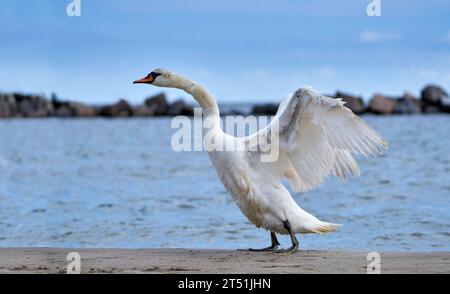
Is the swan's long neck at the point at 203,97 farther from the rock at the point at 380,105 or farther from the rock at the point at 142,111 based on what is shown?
the rock at the point at 142,111

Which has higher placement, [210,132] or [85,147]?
[210,132]

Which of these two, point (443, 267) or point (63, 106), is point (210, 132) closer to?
point (443, 267)

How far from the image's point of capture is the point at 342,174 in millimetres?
11117

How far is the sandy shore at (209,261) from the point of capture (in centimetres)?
911

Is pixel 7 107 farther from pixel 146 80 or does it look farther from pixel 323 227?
pixel 323 227

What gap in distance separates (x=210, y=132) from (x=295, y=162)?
112 centimetres

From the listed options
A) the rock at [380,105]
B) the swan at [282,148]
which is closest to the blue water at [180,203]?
the swan at [282,148]

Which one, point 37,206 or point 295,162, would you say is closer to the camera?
point 295,162

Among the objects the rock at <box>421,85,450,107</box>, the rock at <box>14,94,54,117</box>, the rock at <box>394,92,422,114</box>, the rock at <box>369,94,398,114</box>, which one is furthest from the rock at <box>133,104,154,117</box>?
the rock at <box>421,85,450,107</box>

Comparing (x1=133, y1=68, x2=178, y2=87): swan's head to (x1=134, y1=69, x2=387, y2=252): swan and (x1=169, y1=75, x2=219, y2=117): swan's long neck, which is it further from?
(x1=169, y1=75, x2=219, y2=117): swan's long neck

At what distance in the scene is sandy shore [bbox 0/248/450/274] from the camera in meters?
9.11

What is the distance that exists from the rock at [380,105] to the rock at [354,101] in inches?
44.1
